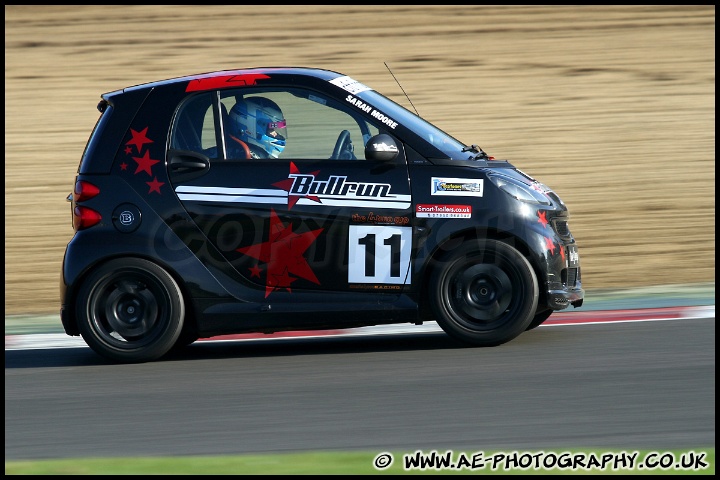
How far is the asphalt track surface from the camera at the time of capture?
5406 millimetres

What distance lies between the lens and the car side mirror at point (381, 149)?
7.07 meters

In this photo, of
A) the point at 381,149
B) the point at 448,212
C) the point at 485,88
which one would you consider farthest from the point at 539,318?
the point at 485,88

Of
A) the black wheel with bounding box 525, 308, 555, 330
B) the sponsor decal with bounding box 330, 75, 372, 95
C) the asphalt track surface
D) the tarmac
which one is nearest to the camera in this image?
the asphalt track surface

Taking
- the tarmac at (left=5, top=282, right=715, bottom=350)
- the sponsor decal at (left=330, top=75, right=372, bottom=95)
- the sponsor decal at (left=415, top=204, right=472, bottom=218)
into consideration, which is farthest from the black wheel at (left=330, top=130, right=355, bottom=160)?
the tarmac at (left=5, top=282, right=715, bottom=350)

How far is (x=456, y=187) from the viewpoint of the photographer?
7125 mm

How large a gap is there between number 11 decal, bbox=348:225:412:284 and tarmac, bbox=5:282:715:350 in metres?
1.14

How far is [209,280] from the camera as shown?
23.6 feet

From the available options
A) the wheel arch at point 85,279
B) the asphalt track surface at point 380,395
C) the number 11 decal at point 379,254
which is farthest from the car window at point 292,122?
the asphalt track surface at point 380,395

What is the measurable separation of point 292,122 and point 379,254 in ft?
3.34

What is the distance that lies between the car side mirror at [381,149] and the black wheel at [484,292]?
72cm

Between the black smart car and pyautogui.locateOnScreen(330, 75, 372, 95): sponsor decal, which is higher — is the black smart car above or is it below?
below

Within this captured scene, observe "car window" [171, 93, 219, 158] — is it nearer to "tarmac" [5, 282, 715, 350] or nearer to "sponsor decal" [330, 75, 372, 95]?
"sponsor decal" [330, 75, 372, 95]

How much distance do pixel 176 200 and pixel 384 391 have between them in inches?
73.7

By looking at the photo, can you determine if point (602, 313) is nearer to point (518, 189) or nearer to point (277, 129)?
point (518, 189)
